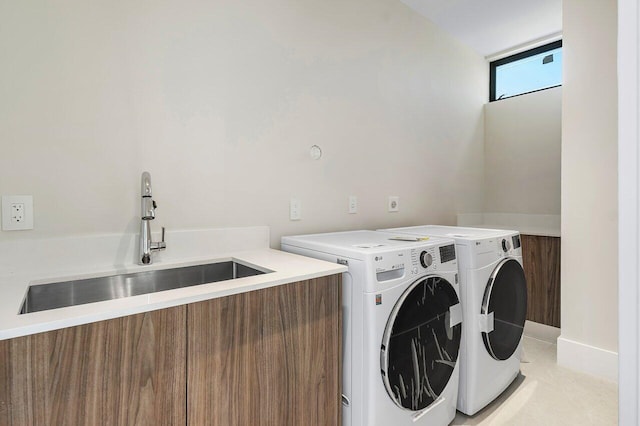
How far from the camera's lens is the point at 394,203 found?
8.41 ft

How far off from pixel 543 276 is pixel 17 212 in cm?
311

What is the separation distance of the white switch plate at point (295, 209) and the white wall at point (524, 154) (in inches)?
93.1

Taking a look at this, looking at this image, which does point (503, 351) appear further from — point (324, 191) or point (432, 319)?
point (324, 191)

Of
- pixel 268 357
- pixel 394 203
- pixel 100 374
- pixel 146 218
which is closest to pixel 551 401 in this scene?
pixel 394 203

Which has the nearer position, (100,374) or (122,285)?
(100,374)

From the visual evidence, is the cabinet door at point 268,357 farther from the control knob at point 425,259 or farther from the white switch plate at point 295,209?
the white switch plate at point 295,209

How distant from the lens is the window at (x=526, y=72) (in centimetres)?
314

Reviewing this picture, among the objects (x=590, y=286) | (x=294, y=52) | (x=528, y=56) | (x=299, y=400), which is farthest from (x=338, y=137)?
(x=528, y=56)

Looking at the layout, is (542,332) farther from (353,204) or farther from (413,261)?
(413,261)

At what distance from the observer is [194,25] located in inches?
62.8

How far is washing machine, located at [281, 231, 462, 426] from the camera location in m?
1.31

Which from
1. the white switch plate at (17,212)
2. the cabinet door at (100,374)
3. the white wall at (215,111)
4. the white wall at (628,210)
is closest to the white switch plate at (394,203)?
the white wall at (215,111)

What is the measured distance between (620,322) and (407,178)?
2378 millimetres

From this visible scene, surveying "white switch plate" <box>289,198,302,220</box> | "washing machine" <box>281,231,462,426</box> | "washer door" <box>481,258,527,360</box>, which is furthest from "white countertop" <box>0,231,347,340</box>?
"washer door" <box>481,258,527,360</box>
